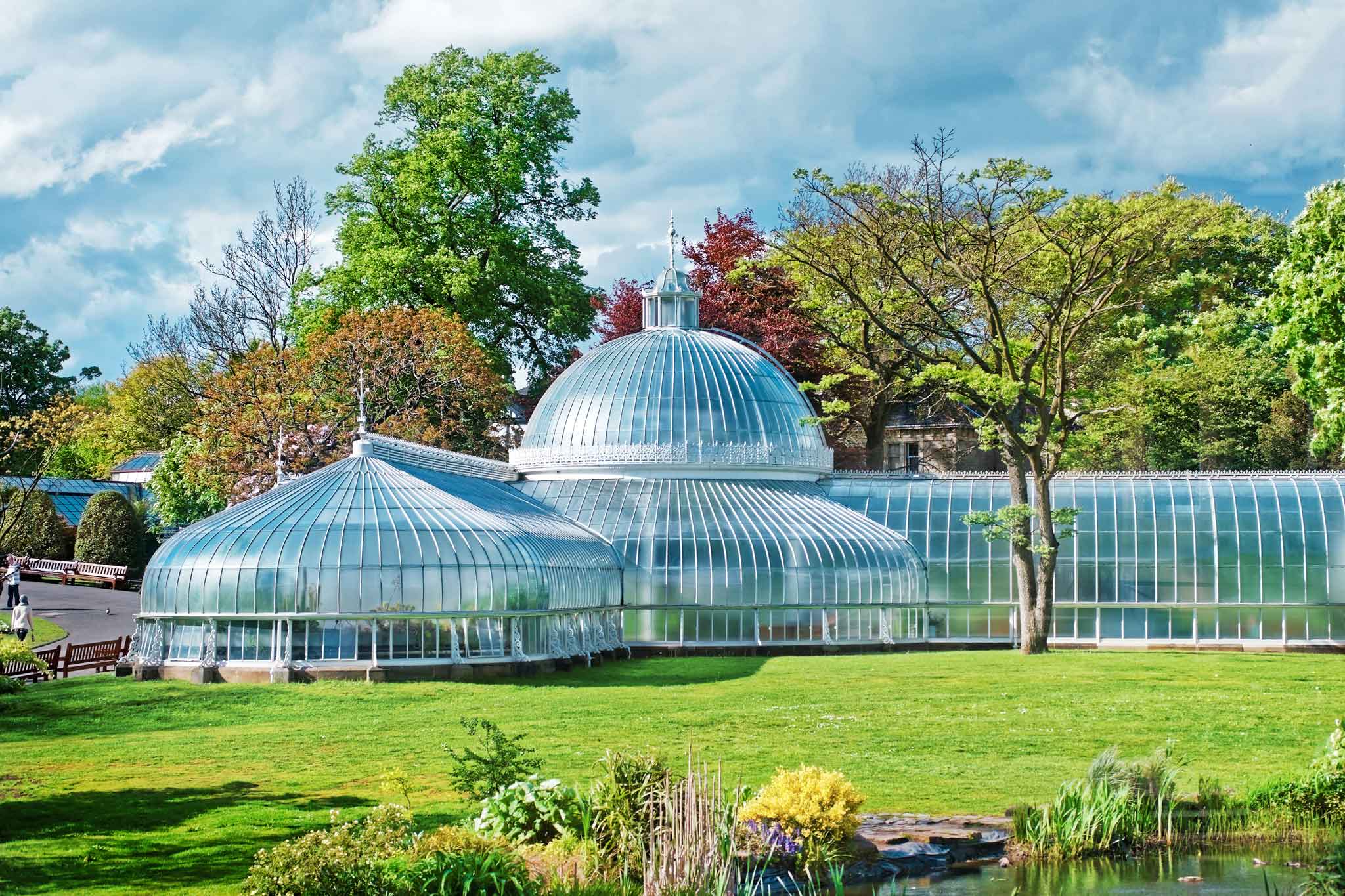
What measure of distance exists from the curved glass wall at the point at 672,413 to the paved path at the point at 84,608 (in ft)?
41.4

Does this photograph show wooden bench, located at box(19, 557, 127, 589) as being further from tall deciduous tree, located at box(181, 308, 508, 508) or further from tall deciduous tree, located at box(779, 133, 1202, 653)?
tall deciduous tree, located at box(779, 133, 1202, 653)

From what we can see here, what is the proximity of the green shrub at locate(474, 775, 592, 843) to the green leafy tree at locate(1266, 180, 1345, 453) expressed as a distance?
10194 mm

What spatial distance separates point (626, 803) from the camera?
43.2 feet

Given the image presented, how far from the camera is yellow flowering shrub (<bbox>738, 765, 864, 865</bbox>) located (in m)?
13.3

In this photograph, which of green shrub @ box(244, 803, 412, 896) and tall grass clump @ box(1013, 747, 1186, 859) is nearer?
green shrub @ box(244, 803, 412, 896)

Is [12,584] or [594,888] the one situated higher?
[12,584]

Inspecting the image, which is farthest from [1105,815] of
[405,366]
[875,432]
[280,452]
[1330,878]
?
[875,432]

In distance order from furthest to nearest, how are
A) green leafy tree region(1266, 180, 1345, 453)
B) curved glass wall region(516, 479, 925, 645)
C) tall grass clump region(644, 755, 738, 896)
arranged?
curved glass wall region(516, 479, 925, 645)
green leafy tree region(1266, 180, 1345, 453)
tall grass clump region(644, 755, 738, 896)

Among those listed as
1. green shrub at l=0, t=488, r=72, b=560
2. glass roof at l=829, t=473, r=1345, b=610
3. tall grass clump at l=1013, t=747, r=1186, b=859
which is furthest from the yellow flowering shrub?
green shrub at l=0, t=488, r=72, b=560

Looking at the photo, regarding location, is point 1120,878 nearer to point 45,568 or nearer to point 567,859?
point 567,859

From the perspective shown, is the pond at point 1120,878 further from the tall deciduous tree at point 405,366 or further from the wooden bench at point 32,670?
the tall deciduous tree at point 405,366

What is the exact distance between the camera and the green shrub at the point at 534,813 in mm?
13555

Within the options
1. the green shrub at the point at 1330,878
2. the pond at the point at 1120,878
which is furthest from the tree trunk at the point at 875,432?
the green shrub at the point at 1330,878

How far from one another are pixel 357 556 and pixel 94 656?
23.8 feet
